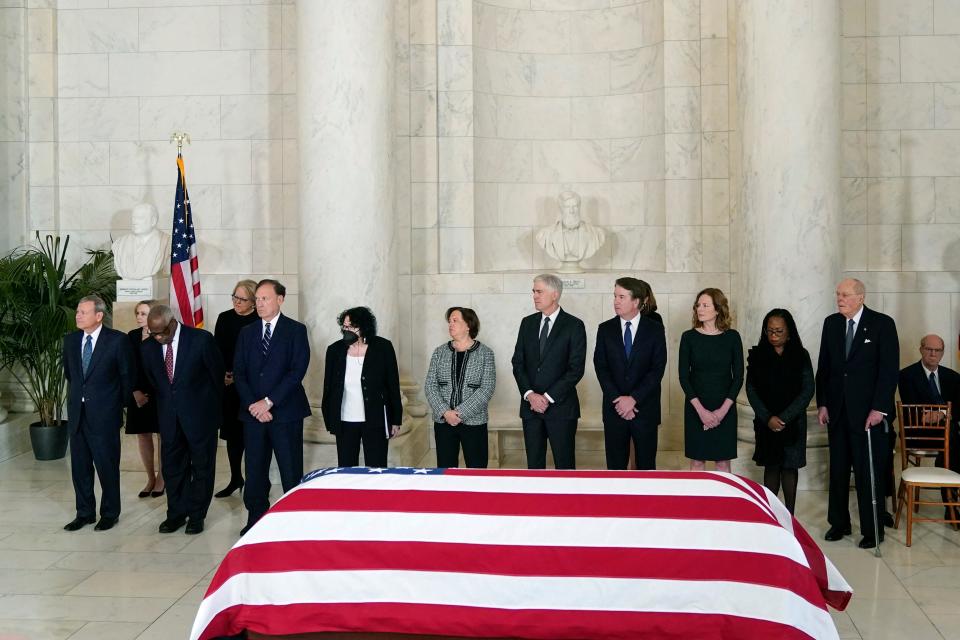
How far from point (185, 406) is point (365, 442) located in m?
1.26

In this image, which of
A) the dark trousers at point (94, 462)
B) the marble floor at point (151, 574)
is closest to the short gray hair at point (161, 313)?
the dark trousers at point (94, 462)

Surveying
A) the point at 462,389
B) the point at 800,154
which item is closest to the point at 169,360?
the point at 462,389

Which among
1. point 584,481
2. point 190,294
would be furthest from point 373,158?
point 584,481

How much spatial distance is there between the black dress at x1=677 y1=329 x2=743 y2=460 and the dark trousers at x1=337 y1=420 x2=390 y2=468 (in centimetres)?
205

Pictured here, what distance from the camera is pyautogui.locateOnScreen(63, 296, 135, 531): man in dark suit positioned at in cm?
732

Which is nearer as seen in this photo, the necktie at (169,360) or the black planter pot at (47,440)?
the necktie at (169,360)

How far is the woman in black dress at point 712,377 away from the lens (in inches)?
277

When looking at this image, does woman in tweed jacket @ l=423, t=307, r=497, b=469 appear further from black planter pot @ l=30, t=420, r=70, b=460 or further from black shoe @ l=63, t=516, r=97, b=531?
black planter pot @ l=30, t=420, r=70, b=460

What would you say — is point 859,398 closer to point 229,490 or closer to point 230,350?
point 230,350

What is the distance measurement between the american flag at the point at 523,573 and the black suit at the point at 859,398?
2399mm

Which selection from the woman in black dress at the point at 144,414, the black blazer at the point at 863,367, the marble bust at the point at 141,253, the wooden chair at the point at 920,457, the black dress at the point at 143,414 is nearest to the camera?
the wooden chair at the point at 920,457

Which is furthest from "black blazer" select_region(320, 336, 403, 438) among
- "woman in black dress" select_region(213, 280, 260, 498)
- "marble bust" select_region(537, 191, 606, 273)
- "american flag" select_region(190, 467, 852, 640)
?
"marble bust" select_region(537, 191, 606, 273)

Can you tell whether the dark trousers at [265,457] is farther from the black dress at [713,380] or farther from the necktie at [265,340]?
the black dress at [713,380]

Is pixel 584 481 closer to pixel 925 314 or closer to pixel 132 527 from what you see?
pixel 132 527
